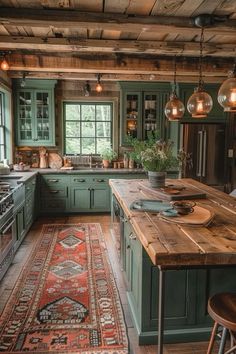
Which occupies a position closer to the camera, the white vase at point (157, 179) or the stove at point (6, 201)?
the stove at point (6, 201)

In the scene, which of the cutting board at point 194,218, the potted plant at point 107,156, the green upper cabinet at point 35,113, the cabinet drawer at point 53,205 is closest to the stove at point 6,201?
the cutting board at point 194,218

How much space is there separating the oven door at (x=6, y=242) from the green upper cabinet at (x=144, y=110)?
11.0 ft

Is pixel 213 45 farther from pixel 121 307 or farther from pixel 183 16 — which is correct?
pixel 121 307

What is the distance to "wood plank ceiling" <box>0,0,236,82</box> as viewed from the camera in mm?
2857

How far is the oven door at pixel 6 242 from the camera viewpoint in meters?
3.41

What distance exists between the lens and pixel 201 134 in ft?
21.3

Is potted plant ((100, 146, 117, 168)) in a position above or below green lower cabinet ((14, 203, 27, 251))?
above

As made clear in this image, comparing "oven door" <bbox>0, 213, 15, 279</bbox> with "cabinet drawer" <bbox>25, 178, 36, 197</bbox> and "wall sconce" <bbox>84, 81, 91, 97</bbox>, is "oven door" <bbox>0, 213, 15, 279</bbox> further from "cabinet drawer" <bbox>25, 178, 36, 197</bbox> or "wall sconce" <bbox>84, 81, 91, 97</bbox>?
"wall sconce" <bbox>84, 81, 91, 97</bbox>

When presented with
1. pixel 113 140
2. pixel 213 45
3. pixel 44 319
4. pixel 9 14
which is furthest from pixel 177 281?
pixel 113 140

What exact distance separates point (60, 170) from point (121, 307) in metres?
3.71

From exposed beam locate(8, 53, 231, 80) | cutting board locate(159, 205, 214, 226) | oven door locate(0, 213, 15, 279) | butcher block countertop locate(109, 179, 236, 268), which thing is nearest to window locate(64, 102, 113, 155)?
exposed beam locate(8, 53, 231, 80)

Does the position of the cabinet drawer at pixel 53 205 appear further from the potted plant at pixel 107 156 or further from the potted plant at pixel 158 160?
the potted plant at pixel 158 160

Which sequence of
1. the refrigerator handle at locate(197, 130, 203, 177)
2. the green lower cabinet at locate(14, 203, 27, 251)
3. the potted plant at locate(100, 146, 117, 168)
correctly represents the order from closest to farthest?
the green lower cabinet at locate(14, 203, 27, 251) → the refrigerator handle at locate(197, 130, 203, 177) → the potted plant at locate(100, 146, 117, 168)

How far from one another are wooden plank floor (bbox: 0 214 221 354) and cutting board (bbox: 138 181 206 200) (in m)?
0.98
